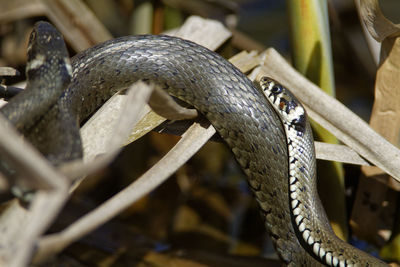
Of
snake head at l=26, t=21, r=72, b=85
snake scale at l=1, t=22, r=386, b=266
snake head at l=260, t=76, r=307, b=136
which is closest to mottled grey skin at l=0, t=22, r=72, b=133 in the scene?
snake head at l=26, t=21, r=72, b=85

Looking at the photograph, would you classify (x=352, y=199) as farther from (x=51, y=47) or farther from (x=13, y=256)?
(x=13, y=256)

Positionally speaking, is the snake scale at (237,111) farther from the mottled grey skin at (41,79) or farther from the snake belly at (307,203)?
the mottled grey skin at (41,79)

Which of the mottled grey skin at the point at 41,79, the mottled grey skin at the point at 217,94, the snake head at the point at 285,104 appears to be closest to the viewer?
the mottled grey skin at the point at 41,79

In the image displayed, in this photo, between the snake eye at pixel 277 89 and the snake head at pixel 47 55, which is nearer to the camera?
the snake head at pixel 47 55

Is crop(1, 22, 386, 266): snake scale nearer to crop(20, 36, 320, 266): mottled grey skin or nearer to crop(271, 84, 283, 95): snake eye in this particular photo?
crop(20, 36, 320, 266): mottled grey skin

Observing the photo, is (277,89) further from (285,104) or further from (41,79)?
(41,79)

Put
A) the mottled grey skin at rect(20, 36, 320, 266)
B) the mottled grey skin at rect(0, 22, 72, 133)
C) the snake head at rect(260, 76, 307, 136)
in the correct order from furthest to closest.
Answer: the snake head at rect(260, 76, 307, 136) < the mottled grey skin at rect(20, 36, 320, 266) < the mottled grey skin at rect(0, 22, 72, 133)

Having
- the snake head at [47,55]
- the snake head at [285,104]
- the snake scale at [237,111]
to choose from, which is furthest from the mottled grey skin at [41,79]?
the snake head at [285,104]

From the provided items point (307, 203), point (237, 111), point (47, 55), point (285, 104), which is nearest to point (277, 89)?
point (285, 104)
